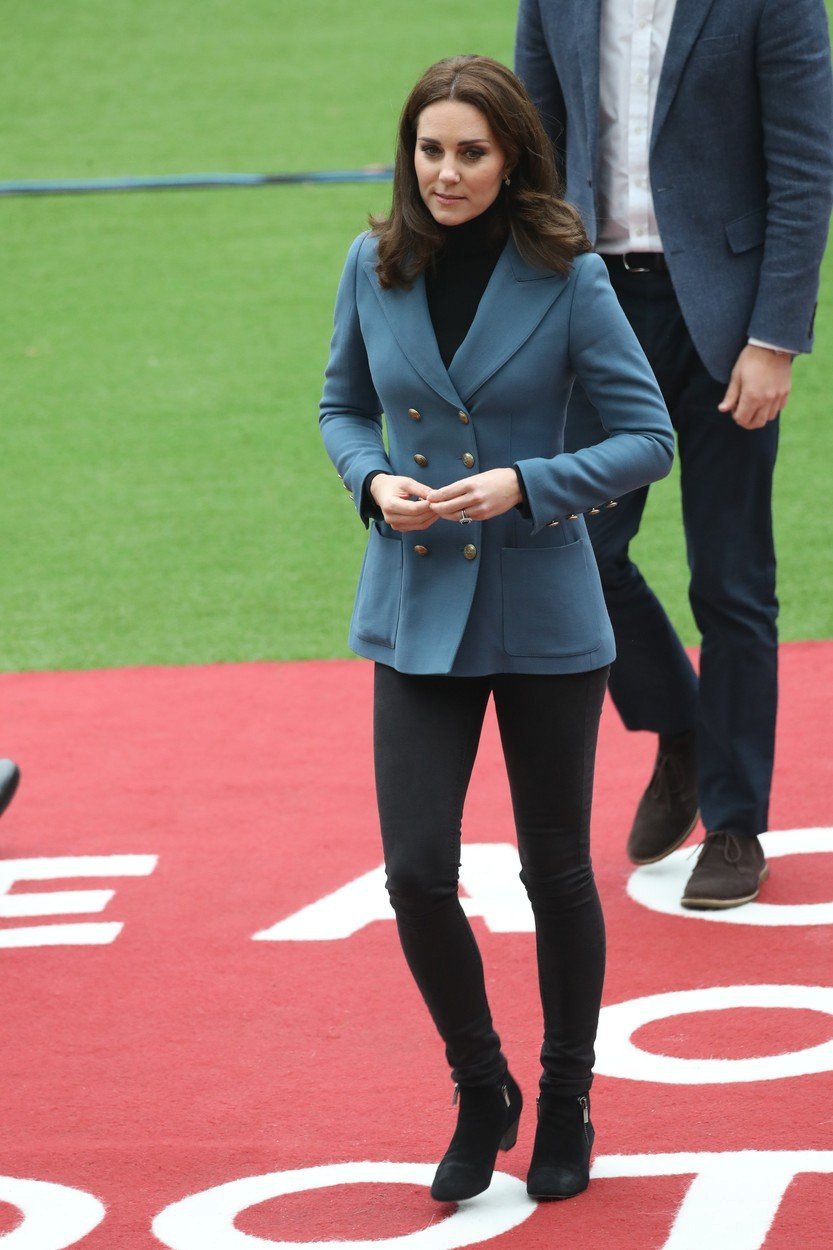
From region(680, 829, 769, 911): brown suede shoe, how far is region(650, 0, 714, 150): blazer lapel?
1.54 metres

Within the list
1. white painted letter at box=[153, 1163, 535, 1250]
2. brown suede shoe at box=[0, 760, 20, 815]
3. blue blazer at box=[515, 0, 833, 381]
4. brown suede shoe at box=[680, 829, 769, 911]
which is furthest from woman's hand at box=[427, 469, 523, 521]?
brown suede shoe at box=[0, 760, 20, 815]

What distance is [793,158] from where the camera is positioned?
148 inches

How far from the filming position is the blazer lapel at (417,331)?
276cm

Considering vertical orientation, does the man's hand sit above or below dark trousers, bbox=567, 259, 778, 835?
above

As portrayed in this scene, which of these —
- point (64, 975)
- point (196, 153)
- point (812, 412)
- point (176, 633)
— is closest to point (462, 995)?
point (64, 975)

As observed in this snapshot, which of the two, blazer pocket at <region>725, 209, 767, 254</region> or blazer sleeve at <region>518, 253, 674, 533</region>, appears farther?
blazer pocket at <region>725, 209, 767, 254</region>

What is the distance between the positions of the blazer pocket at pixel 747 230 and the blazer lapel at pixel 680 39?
28 cm

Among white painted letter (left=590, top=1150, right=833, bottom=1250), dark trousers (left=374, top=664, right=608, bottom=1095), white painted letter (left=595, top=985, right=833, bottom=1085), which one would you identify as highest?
dark trousers (left=374, top=664, right=608, bottom=1095)

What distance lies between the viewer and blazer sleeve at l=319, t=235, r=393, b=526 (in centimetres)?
285

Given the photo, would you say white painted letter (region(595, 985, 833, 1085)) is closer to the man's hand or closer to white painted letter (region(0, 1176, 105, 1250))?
white painted letter (region(0, 1176, 105, 1250))

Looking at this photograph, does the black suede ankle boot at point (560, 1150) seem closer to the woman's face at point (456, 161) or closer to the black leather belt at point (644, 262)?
the woman's face at point (456, 161)

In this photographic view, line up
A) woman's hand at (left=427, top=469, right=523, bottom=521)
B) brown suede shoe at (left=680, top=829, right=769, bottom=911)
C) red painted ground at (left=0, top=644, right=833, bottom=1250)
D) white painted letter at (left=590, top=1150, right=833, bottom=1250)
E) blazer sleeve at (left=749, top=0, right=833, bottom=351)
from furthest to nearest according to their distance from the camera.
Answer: brown suede shoe at (left=680, top=829, right=769, bottom=911), blazer sleeve at (left=749, top=0, right=833, bottom=351), red painted ground at (left=0, top=644, right=833, bottom=1250), white painted letter at (left=590, top=1150, right=833, bottom=1250), woman's hand at (left=427, top=469, right=523, bottom=521)

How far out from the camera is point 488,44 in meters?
16.4

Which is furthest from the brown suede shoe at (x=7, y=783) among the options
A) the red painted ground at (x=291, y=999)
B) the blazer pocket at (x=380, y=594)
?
the blazer pocket at (x=380, y=594)
